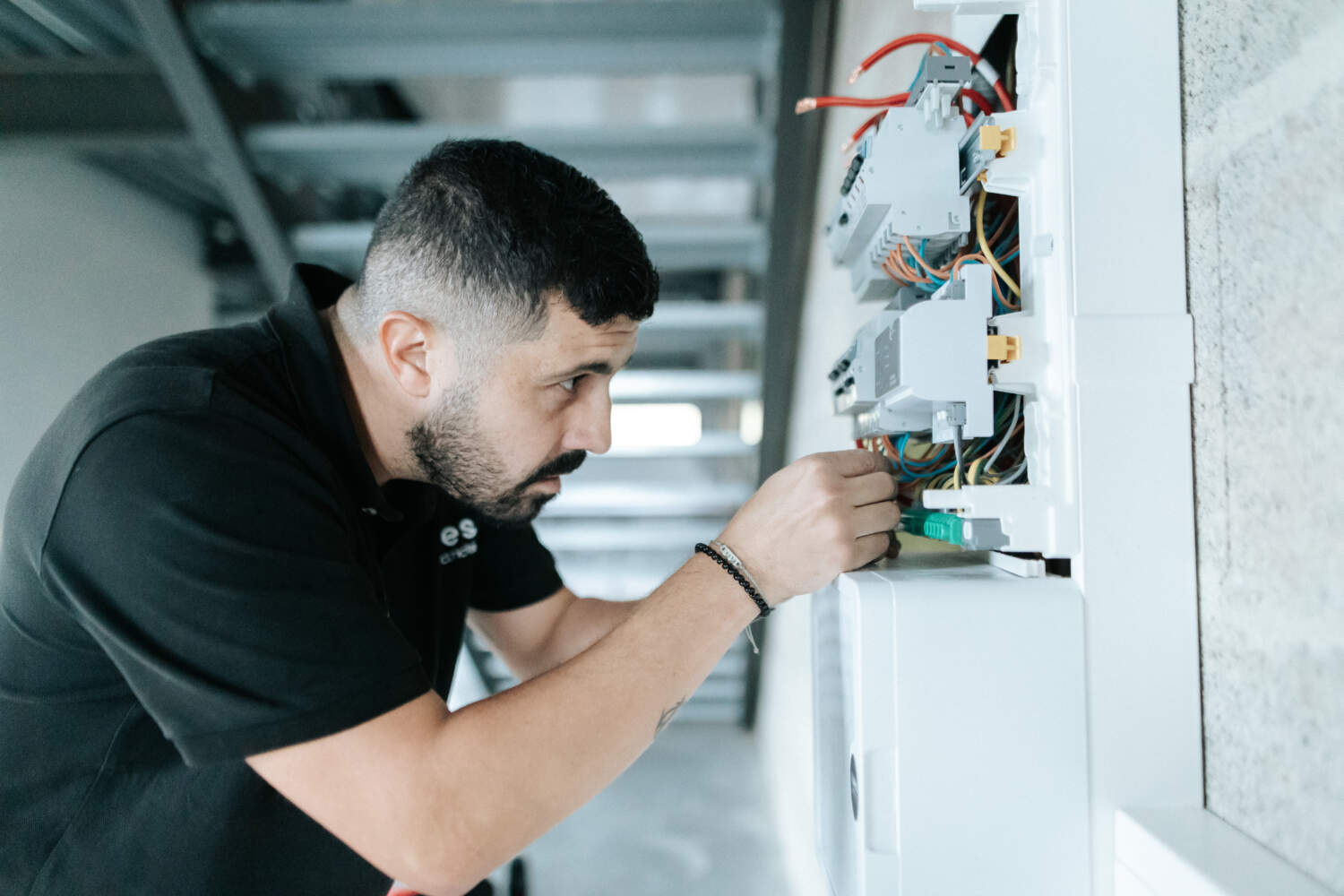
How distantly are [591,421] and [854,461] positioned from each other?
0.96 ft

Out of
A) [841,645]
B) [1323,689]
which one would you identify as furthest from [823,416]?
[1323,689]

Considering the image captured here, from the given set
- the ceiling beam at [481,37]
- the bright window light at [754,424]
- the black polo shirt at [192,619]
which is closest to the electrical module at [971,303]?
the black polo shirt at [192,619]

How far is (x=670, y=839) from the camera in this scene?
8.01 feet

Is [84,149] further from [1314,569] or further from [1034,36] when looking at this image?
[1314,569]

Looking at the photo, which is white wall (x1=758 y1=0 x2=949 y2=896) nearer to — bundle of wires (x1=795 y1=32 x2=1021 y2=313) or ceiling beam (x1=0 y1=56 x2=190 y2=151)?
bundle of wires (x1=795 y1=32 x2=1021 y2=313)

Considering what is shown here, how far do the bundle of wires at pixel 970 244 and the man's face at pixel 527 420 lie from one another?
0.29 meters

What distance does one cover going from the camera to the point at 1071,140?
0.60 metres

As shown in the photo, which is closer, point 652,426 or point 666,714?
point 666,714

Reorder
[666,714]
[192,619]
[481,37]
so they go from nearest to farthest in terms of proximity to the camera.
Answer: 1. [192,619]
2. [666,714]
3. [481,37]

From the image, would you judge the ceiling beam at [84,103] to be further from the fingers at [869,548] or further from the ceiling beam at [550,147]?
the fingers at [869,548]

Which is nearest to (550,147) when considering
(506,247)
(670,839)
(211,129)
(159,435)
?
(211,129)

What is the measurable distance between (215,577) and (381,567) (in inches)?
14.8

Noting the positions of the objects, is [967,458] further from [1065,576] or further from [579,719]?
[579,719]

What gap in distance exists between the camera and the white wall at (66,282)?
169 cm
